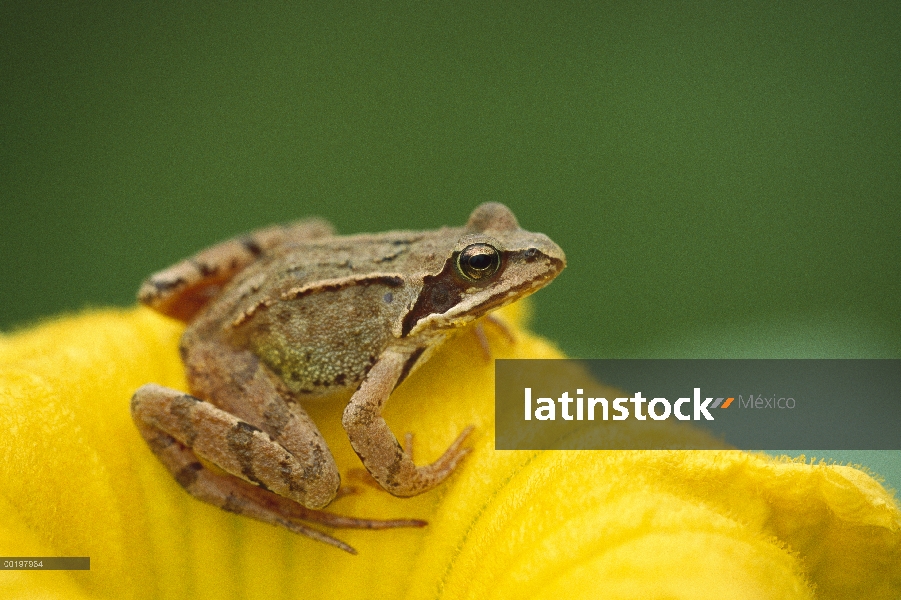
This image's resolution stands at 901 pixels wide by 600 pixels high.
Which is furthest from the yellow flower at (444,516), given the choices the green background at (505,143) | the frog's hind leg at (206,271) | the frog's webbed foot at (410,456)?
the green background at (505,143)

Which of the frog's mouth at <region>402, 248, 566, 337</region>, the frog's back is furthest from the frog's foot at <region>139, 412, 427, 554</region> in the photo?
the frog's mouth at <region>402, 248, 566, 337</region>

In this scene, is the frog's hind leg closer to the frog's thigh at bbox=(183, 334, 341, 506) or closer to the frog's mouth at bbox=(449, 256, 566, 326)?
the frog's thigh at bbox=(183, 334, 341, 506)

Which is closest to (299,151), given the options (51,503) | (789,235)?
(789,235)

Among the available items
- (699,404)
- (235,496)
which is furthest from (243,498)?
(699,404)

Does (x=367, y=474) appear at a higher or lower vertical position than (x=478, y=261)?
lower

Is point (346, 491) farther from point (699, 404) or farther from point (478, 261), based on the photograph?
point (699, 404)

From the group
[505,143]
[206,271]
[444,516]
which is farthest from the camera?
[505,143]

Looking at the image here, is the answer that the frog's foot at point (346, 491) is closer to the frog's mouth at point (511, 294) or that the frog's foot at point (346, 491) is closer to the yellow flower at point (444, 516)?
the yellow flower at point (444, 516)
